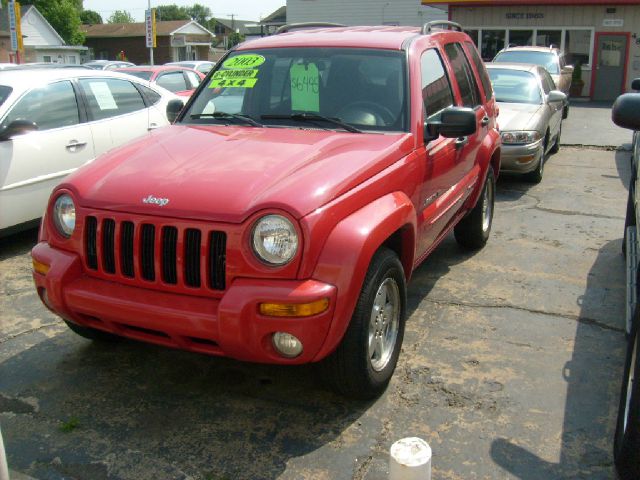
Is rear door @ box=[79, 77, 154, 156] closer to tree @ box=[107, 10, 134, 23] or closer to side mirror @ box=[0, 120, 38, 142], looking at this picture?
side mirror @ box=[0, 120, 38, 142]

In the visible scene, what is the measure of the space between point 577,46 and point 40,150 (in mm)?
22575

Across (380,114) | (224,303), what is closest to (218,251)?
(224,303)

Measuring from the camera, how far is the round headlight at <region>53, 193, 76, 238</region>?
3.53m

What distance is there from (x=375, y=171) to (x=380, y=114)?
75 cm

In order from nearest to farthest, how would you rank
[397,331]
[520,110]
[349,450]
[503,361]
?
[349,450] < [397,331] < [503,361] < [520,110]

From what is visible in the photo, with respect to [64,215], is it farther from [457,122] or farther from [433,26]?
[433,26]

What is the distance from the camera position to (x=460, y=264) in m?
5.98

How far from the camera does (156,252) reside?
3227 mm

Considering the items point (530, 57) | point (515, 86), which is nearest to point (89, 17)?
point (530, 57)

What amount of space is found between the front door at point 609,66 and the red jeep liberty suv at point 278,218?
21.8 metres

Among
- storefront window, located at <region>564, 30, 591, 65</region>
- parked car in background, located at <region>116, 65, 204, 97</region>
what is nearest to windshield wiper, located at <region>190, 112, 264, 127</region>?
parked car in background, located at <region>116, 65, 204, 97</region>

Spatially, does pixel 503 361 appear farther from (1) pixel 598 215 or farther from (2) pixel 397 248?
(1) pixel 598 215

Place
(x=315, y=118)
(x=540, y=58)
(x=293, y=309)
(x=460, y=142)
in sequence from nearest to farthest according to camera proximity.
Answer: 1. (x=293, y=309)
2. (x=315, y=118)
3. (x=460, y=142)
4. (x=540, y=58)

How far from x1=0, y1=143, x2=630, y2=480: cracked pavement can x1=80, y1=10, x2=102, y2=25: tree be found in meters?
97.3
